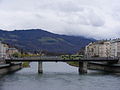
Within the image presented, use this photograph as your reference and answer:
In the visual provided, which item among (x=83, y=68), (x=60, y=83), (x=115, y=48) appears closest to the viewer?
(x=60, y=83)

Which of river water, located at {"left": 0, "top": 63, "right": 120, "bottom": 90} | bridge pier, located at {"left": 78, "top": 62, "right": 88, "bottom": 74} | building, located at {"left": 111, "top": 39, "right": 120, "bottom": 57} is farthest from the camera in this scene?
building, located at {"left": 111, "top": 39, "right": 120, "bottom": 57}

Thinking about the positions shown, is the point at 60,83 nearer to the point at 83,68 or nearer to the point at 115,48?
the point at 83,68

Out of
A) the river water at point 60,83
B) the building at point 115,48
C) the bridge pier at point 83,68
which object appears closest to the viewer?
the river water at point 60,83

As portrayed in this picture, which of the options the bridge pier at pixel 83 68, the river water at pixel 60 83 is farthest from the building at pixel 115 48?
the river water at pixel 60 83

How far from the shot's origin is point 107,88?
5788 centimetres

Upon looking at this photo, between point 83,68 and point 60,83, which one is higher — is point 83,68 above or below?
above

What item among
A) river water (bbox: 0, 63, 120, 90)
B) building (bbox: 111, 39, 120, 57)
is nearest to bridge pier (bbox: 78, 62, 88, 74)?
river water (bbox: 0, 63, 120, 90)

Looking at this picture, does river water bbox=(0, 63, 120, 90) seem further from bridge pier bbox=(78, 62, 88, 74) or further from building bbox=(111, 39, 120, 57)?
building bbox=(111, 39, 120, 57)

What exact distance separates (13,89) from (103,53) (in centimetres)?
13898

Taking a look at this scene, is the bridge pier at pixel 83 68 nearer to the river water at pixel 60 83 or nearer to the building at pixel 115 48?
the river water at pixel 60 83

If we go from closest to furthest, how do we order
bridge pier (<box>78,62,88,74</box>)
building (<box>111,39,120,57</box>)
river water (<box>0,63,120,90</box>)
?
1. river water (<box>0,63,120,90</box>)
2. bridge pier (<box>78,62,88,74</box>)
3. building (<box>111,39,120,57</box>)

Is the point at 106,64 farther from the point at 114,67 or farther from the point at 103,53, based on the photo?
the point at 103,53

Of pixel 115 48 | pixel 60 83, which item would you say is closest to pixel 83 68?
pixel 60 83

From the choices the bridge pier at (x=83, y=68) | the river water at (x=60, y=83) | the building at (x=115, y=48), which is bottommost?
the river water at (x=60, y=83)
